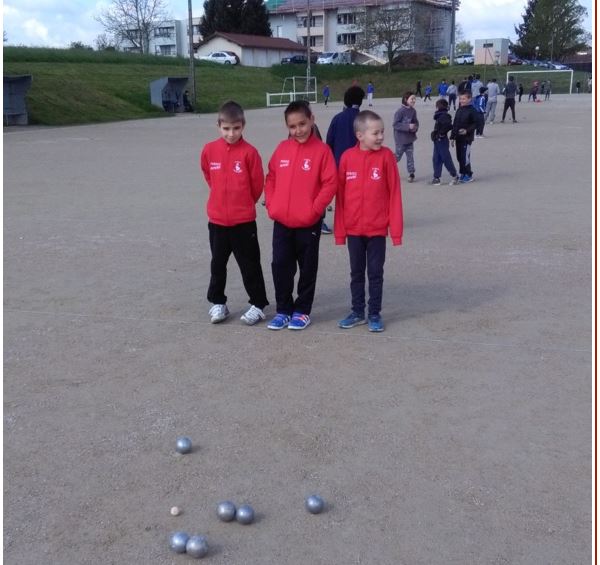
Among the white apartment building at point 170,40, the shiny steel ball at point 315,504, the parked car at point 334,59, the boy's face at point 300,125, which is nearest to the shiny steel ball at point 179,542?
the shiny steel ball at point 315,504

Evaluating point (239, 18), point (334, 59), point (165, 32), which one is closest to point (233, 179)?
point (334, 59)

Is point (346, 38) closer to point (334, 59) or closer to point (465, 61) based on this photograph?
point (334, 59)

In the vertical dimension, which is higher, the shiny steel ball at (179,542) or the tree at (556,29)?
the tree at (556,29)

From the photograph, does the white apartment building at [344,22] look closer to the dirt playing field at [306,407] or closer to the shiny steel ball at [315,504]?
the dirt playing field at [306,407]

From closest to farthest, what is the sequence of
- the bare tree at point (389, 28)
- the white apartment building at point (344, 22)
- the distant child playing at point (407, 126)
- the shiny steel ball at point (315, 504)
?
the shiny steel ball at point (315, 504)
the distant child playing at point (407, 126)
the bare tree at point (389, 28)
the white apartment building at point (344, 22)

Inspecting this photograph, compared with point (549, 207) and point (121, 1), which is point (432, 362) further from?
point (121, 1)

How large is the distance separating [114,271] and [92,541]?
479 cm

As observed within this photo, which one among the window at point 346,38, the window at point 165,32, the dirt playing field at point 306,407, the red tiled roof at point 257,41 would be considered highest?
Result: the window at point 165,32

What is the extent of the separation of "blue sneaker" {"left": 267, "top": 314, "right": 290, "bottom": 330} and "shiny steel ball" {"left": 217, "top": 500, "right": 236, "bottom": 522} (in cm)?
274

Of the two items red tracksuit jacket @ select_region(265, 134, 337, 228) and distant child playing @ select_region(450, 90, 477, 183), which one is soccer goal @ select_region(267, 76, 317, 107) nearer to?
distant child playing @ select_region(450, 90, 477, 183)

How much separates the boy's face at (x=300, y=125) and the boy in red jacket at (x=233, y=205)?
0.40 m

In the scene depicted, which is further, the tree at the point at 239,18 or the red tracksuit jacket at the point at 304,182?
the tree at the point at 239,18

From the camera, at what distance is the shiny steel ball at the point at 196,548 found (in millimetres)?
3174

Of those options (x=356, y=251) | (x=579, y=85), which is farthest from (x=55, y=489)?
(x=579, y=85)
